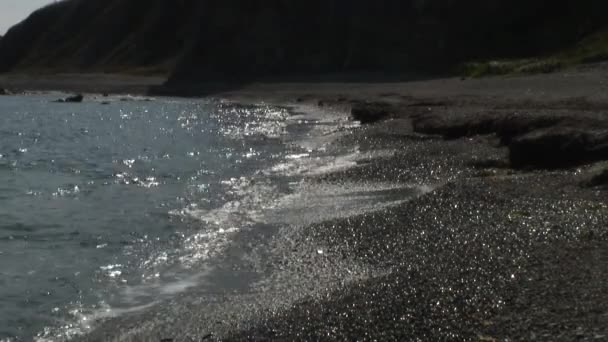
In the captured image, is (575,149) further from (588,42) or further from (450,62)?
(450,62)

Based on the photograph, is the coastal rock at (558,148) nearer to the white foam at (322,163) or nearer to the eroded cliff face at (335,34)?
the white foam at (322,163)

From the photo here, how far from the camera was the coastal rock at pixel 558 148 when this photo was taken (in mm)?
15406

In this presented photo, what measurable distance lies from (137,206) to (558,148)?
8.25m

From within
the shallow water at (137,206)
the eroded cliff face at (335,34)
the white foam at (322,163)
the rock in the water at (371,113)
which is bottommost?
the shallow water at (137,206)

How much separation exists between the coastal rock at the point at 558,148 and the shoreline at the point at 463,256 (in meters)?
0.02

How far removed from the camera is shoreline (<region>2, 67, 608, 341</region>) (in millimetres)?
7547

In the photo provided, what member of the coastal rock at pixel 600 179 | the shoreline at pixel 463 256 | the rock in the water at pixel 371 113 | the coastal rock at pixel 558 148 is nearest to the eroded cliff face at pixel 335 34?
the rock in the water at pixel 371 113

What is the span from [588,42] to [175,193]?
37.9 metres

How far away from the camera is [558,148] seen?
52.5 feet

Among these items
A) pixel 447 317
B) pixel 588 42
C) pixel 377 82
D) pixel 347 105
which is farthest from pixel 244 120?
pixel 447 317

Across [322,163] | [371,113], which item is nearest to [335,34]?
[371,113]

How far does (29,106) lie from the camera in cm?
5900

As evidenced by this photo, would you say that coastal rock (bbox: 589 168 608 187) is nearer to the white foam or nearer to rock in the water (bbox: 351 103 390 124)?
the white foam

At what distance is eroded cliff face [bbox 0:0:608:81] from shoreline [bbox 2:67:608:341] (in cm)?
4195
